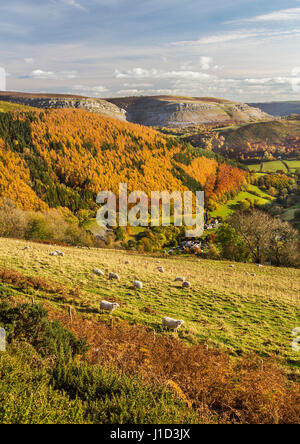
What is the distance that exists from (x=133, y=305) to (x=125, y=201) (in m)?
180

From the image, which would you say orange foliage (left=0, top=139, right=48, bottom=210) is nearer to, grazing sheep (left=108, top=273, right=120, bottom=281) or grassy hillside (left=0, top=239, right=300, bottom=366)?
grassy hillside (left=0, top=239, right=300, bottom=366)

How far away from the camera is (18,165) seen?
7165 inches

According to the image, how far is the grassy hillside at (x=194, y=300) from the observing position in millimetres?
16344

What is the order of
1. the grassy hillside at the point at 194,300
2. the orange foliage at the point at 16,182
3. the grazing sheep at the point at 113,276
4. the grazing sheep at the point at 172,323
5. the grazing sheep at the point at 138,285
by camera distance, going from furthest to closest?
the orange foliage at the point at 16,182, the grazing sheep at the point at 113,276, the grazing sheep at the point at 138,285, the grassy hillside at the point at 194,300, the grazing sheep at the point at 172,323

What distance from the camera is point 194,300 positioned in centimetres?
2305

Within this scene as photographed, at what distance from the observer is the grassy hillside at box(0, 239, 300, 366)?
16.3 meters

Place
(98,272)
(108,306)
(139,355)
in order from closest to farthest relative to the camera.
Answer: (139,355) → (108,306) → (98,272)

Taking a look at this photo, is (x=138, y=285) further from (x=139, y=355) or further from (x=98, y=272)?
(x=139, y=355)

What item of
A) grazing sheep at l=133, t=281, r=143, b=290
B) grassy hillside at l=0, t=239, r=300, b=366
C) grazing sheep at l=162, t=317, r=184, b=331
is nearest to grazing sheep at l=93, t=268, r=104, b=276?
grassy hillside at l=0, t=239, r=300, b=366

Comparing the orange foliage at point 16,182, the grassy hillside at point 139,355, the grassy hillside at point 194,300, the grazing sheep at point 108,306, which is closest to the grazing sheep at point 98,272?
the grassy hillside at point 194,300

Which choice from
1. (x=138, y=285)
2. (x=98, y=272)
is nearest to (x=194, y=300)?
(x=138, y=285)

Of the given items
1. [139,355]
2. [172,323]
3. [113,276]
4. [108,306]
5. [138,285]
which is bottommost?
[138,285]

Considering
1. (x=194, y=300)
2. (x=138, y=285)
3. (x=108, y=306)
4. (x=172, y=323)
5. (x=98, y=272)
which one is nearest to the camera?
(x=172, y=323)

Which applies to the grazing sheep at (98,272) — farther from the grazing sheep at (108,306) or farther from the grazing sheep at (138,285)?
the grazing sheep at (108,306)
